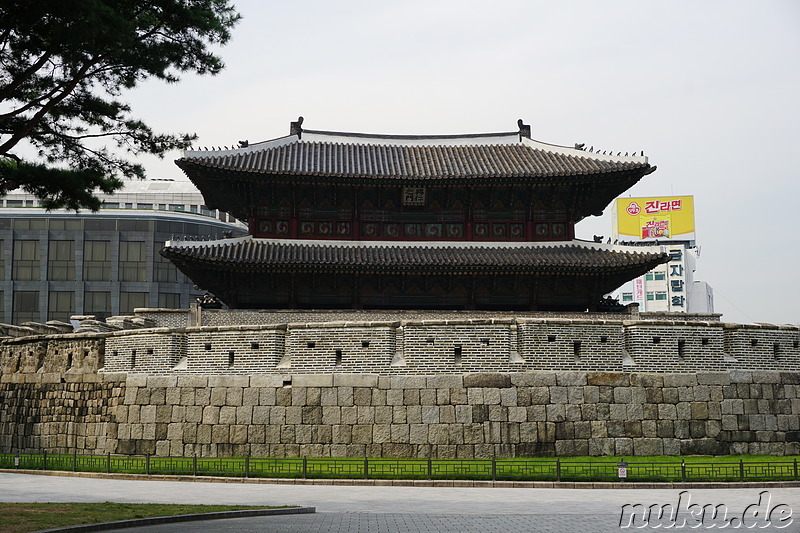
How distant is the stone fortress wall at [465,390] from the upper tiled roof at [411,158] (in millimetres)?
6951

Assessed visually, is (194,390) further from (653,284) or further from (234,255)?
(653,284)

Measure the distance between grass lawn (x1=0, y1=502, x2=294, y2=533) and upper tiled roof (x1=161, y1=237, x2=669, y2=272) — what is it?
12.9m

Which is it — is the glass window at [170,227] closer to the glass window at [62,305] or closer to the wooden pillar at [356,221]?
the glass window at [62,305]

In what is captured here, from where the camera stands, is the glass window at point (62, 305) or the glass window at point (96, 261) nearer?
the glass window at point (62, 305)

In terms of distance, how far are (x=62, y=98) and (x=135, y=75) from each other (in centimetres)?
132

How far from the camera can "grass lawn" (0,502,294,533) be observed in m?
12.4

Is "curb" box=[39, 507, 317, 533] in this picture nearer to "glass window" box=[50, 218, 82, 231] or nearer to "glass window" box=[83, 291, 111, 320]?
"glass window" box=[83, 291, 111, 320]

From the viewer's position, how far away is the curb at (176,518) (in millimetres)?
12234

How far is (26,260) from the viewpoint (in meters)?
60.4

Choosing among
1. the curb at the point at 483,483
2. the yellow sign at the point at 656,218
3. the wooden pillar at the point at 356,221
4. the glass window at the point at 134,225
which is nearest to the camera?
the curb at the point at 483,483

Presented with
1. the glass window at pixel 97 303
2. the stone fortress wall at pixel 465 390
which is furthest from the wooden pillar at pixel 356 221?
the glass window at pixel 97 303

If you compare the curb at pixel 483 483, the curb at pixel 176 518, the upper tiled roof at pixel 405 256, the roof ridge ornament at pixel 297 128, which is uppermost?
the roof ridge ornament at pixel 297 128

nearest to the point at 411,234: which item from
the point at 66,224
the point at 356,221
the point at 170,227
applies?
the point at 356,221

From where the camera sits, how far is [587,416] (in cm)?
2255
